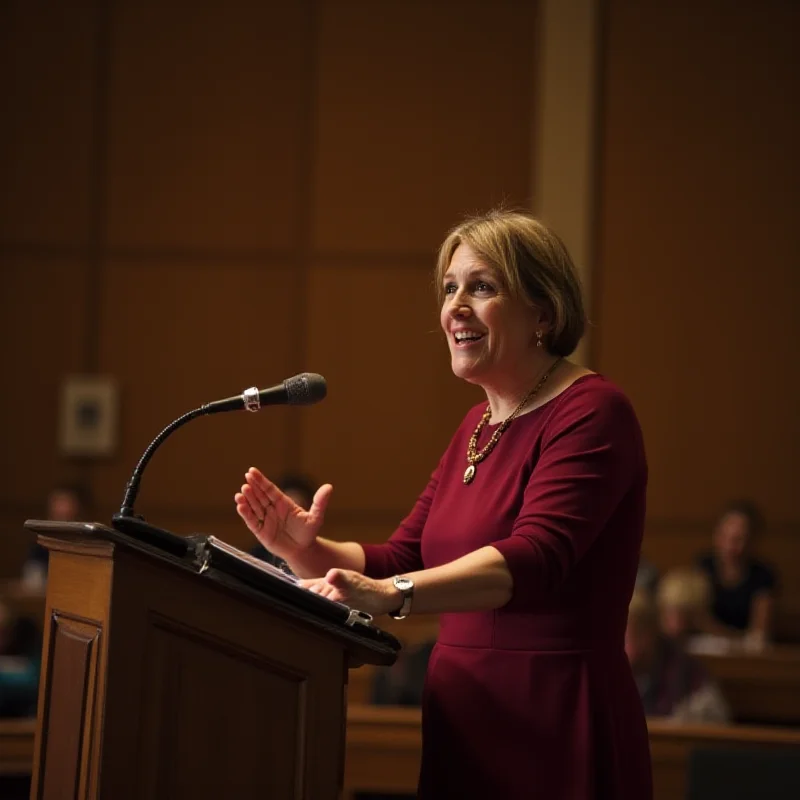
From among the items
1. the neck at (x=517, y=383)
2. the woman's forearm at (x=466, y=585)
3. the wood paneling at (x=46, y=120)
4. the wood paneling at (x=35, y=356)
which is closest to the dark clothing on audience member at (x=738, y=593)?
the wood paneling at (x=35, y=356)

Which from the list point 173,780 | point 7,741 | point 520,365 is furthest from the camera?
point 7,741

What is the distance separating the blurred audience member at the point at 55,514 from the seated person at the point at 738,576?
3.48 m

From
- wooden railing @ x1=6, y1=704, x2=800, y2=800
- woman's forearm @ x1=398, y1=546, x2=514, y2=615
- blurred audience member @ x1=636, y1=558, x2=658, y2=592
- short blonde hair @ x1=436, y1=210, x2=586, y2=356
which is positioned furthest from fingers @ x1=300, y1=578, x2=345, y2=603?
blurred audience member @ x1=636, y1=558, x2=658, y2=592

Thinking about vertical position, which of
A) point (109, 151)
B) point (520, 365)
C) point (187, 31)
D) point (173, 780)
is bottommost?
point (173, 780)

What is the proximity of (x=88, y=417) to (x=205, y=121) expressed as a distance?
1906mm

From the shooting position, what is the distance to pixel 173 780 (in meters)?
1.69

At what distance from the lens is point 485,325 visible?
217 centimetres

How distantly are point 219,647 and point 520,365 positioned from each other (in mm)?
771

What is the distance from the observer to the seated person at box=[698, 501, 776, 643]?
6.69 metres

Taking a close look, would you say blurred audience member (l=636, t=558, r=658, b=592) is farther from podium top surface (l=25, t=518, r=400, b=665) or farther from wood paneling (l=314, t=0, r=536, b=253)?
podium top surface (l=25, t=518, r=400, b=665)

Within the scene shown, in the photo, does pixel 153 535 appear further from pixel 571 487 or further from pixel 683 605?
pixel 683 605

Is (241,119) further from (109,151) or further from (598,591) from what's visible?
(598,591)

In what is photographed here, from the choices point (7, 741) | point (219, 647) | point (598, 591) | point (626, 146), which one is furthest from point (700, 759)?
point (626, 146)

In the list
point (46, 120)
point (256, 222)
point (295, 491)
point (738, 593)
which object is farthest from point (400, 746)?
point (46, 120)
